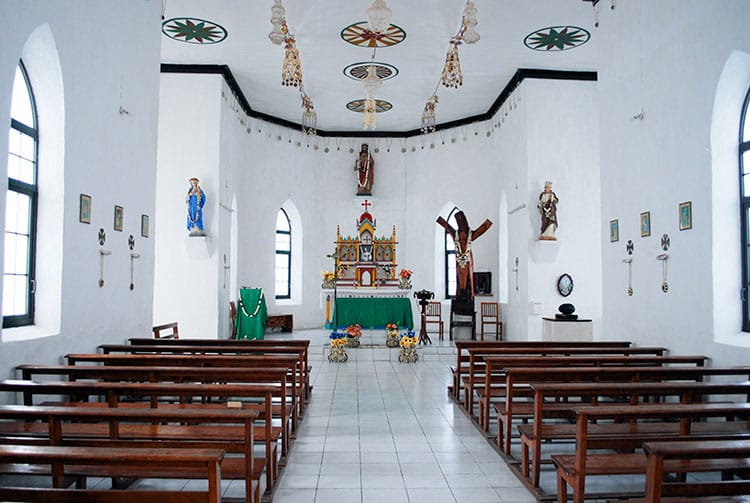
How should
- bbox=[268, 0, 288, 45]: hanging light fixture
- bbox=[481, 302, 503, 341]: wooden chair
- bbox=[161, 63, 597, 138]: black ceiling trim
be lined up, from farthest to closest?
bbox=[481, 302, 503, 341]: wooden chair, bbox=[161, 63, 597, 138]: black ceiling trim, bbox=[268, 0, 288, 45]: hanging light fixture

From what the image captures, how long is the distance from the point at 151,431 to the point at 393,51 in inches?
317

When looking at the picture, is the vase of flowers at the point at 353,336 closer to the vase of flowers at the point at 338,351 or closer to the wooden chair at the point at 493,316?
the vase of flowers at the point at 338,351

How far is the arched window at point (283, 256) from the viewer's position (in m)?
14.5

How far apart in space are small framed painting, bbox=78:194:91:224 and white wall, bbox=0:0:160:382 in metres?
0.06

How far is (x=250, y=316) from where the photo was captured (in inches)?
446

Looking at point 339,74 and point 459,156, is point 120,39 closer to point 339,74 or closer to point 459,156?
point 339,74

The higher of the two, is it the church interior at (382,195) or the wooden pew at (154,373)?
the church interior at (382,195)

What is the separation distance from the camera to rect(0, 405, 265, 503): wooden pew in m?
2.83

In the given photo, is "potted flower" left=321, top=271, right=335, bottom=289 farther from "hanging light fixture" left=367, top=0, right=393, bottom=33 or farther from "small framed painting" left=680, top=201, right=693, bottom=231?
"small framed painting" left=680, top=201, right=693, bottom=231

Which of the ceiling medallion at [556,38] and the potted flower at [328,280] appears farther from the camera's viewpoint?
the potted flower at [328,280]

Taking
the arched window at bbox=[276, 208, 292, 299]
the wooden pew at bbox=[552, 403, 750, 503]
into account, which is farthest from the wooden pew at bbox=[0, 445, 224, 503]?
the arched window at bbox=[276, 208, 292, 299]

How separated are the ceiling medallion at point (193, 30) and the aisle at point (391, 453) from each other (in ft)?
18.6

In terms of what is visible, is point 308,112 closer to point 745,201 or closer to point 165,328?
point 165,328

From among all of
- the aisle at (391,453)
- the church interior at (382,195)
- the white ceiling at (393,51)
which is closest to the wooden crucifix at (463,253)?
the church interior at (382,195)
